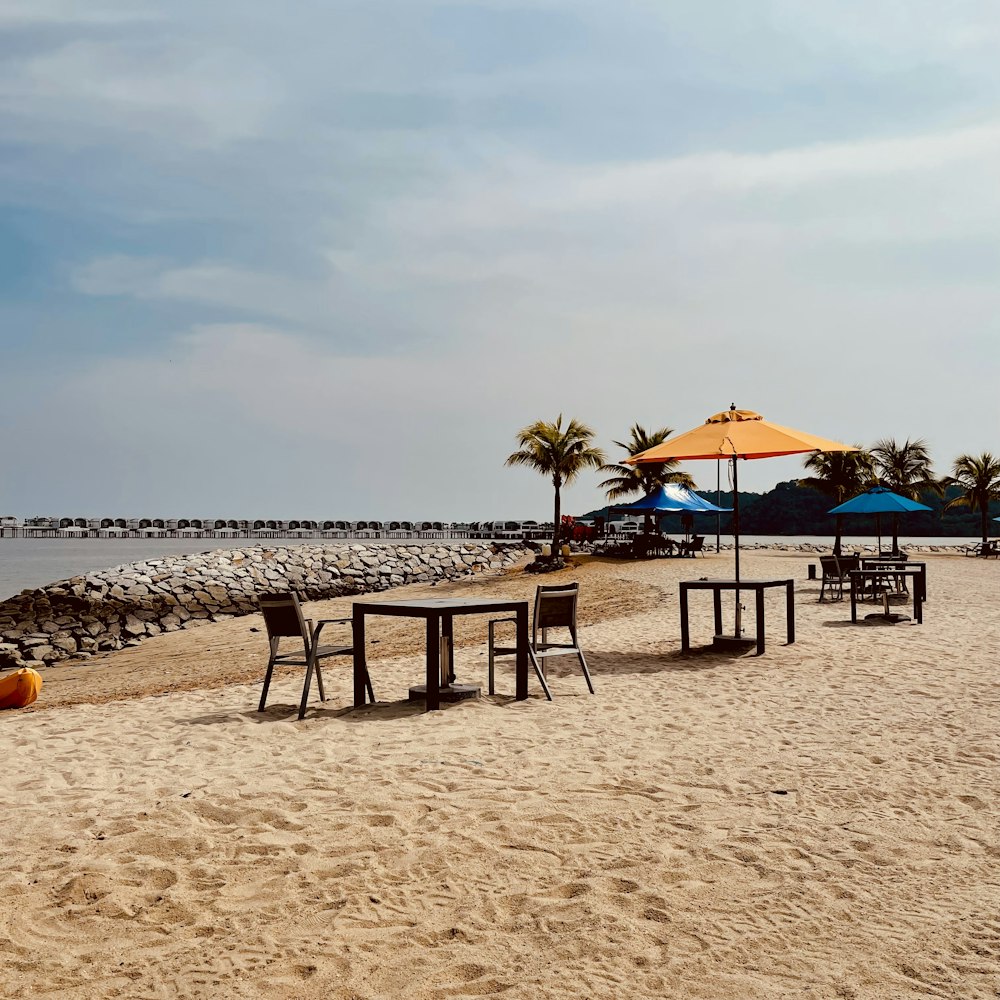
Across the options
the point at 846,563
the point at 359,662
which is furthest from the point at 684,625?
the point at 846,563

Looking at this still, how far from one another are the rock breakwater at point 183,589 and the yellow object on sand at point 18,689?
28.8ft

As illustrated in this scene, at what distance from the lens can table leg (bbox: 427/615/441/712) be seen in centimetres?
701

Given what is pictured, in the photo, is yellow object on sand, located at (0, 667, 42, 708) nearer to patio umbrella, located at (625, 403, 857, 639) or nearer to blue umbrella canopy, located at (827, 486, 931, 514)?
patio umbrella, located at (625, 403, 857, 639)

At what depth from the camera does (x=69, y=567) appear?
1555 inches

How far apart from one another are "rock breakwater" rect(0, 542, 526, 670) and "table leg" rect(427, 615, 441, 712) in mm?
12740

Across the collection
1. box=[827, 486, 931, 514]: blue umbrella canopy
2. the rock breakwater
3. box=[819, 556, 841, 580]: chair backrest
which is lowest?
the rock breakwater

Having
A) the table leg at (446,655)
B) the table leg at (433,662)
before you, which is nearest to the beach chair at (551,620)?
the table leg at (446,655)

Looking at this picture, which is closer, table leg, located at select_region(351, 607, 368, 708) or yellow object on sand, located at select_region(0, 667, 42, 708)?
table leg, located at select_region(351, 607, 368, 708)

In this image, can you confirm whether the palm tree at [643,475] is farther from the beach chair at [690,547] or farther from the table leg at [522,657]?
the table leg at [522,657]

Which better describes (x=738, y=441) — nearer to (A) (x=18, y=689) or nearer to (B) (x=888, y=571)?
(B) (x=888, y=571)

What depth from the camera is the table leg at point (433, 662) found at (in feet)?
23.0

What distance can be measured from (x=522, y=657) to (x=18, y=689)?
4983 millimetres

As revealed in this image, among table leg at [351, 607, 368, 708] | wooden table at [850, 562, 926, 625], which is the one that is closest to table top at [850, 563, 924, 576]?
wooden table at [850, 562, 926, 625]

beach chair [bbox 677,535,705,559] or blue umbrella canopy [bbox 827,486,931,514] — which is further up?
blue umbrella canopy [bbox 827,486,931,514]
